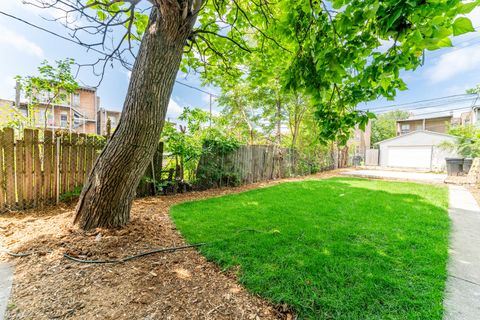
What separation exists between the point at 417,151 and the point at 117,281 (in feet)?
78.5

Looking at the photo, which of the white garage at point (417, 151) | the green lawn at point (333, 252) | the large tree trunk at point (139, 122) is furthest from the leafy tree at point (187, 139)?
the white garage at point (417, 151)

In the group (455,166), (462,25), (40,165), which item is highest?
(462,25)

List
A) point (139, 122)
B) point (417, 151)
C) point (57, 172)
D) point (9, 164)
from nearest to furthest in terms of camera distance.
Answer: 1. point (139, 122)
2. point (9, 164)
3. point (57, 172)
4. point (417, 151)

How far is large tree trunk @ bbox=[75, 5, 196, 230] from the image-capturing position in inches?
89.8

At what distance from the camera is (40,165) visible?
3.70 metres

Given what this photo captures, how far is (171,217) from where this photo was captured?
352 cm

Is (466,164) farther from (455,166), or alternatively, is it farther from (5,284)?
(5,284)

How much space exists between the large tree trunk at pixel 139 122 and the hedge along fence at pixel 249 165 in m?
3.47

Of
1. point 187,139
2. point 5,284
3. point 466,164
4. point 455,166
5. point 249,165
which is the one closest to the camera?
point 5,284

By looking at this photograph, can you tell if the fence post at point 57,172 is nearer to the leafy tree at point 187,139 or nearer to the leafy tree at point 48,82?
the leafy tree at point 48,82

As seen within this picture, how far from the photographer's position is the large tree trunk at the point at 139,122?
228 cm

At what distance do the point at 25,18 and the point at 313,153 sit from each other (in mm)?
12429

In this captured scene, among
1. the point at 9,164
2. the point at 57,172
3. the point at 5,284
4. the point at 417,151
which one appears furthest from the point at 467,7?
the point at 417,151

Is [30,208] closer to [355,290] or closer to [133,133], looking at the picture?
[133,133]
